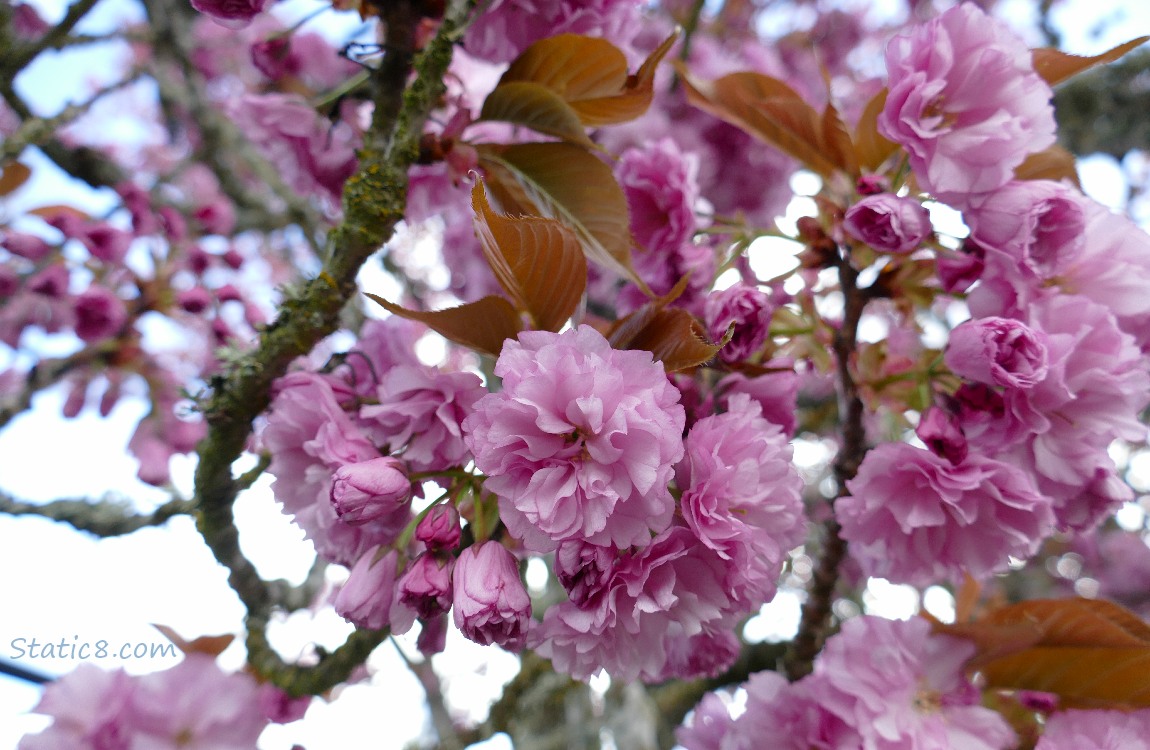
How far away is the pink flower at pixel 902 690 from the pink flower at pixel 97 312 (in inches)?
52.8

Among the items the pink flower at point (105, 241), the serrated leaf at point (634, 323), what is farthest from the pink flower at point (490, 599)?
the pink flower at point (105, 241)

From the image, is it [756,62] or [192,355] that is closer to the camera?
[192,355]

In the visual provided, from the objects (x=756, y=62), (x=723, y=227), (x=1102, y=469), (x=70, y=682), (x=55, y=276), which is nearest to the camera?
(x=70, y=682)

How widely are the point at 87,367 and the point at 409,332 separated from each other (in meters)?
1.05

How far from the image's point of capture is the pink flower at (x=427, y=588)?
0.62 meters

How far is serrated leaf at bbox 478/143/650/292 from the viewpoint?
79 cm

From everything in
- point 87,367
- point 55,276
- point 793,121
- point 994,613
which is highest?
point 793,121

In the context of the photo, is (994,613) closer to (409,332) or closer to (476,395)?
(476,395)

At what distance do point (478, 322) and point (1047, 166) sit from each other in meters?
Result: 0.71

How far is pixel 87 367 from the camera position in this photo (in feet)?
4.91

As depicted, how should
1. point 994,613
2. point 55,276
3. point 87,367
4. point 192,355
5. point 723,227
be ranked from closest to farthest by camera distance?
point 994,613 → point 723,227 → point 55,276 → point 87,367 → point 192,355

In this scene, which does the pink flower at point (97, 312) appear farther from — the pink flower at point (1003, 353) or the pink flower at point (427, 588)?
the pink flower at point (1003, 353)

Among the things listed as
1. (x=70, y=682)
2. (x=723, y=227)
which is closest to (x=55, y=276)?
(x=70, y=682)

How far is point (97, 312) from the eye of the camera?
1347mm
